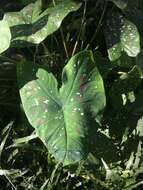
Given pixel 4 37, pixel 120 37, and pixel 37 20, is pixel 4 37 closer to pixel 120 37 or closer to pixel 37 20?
pixel 37 20

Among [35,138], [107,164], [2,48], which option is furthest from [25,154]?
[2,48]

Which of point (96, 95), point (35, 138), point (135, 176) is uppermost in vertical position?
point (96, 95)

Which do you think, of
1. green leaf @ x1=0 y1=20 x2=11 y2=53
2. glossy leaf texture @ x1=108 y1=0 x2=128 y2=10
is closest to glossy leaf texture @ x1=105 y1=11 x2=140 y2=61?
glossy leaf texture @ x1=108 y1=0 x2=128 y2=10

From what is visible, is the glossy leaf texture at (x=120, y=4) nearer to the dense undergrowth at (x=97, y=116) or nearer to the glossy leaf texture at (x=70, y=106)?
the dense undergrowth at (x=97, y=116)

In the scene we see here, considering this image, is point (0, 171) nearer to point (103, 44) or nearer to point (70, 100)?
point (70, 100)

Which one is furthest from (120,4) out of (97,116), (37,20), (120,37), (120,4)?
(97,116)

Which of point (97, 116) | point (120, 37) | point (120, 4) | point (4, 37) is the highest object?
point (4, 37)

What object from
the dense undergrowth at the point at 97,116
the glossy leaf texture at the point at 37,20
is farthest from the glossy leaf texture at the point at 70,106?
the glossy leaf texture at the point at 37,20
